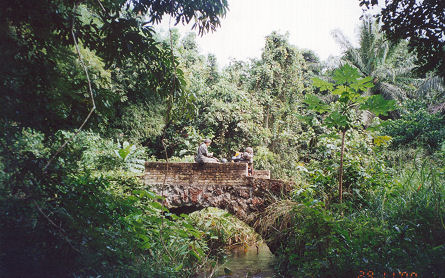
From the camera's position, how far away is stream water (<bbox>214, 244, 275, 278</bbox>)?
559 centimetres

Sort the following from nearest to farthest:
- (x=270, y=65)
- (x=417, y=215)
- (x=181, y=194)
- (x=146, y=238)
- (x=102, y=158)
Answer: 1. (x=146, y=238)
2. (x=417, y=215)
3. (x=181, y=194)
4. (x=102, y=158)
5. (x=270, y=65)

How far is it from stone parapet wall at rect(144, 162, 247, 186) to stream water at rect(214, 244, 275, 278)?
5.48 ft

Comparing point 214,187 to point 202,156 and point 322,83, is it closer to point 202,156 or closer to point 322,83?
point 202,156

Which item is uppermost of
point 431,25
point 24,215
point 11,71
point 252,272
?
point 431,25

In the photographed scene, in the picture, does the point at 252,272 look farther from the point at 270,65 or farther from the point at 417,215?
the point at 270,65

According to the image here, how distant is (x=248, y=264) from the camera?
20.6 feet

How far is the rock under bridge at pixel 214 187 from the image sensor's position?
5.72 meters

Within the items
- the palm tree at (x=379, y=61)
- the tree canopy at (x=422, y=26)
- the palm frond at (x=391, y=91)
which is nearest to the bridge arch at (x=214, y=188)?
the tree canopy at (x=422, y=26)

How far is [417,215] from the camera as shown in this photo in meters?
2.78

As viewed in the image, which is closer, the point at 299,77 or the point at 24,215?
the point at 24,215

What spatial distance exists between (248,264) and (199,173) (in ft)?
7.50

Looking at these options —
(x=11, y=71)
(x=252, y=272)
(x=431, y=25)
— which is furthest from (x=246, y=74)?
(x=11, y=71)

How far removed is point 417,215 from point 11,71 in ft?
11.7
